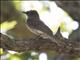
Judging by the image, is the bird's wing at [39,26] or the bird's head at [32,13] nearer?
the bird's wing at [39,26]

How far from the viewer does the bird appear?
4.85ft

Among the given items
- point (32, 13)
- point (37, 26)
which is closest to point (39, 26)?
point (37, 26)

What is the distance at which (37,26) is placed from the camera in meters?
1.65

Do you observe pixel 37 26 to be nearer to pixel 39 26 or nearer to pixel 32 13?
pixel 39 26

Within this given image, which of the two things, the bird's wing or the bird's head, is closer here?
the bird's wing

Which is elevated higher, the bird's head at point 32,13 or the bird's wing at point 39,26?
the bird's head at point 32,13

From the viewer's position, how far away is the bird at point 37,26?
1.48 metres

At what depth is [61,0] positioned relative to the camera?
5.12 feet

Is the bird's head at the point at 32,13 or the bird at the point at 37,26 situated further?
the bird's head at the point at 32,13

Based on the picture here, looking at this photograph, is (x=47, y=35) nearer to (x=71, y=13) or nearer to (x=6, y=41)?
(x=6, y=41)

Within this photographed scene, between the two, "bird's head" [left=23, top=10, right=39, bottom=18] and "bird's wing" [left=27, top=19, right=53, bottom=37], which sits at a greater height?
"bird's head" [left=23, top=10, right=39, bottom=18]

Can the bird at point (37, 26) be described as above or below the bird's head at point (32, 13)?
below

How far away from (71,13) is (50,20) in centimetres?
40

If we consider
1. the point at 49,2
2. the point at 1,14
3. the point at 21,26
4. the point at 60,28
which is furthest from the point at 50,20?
the point at 1,14
